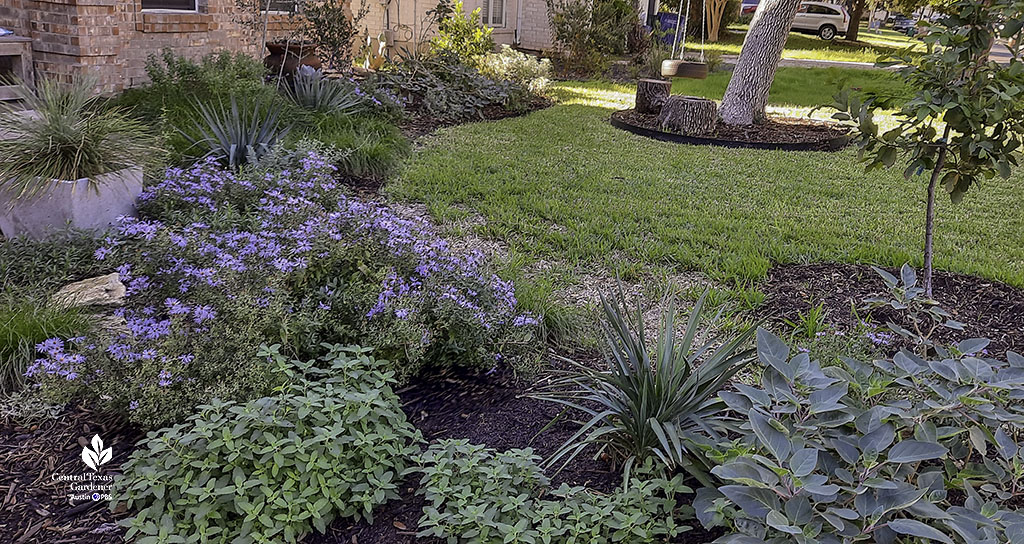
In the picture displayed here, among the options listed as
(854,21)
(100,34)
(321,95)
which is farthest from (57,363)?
(854,21)

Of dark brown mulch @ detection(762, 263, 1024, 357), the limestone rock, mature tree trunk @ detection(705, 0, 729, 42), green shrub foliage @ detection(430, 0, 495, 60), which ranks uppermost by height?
mature tree trunk @ detection(705, 0, 729, 42)

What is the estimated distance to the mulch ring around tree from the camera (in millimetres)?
8188

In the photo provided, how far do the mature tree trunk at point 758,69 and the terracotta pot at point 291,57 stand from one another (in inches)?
199

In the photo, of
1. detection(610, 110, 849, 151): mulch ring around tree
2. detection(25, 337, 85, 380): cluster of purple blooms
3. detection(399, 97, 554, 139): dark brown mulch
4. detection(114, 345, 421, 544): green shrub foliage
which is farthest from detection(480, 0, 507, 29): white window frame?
detection(114, 345, 421, 544): green shrub foliage

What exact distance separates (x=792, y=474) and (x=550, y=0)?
14991 mm

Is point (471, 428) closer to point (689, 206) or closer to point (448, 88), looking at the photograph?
point (689, 206)

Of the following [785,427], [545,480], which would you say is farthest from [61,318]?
[785,427]

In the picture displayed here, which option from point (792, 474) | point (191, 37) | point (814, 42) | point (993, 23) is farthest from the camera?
point (814, 42)

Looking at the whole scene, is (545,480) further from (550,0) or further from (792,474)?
(550,0)

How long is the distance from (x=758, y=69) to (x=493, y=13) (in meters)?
8.19

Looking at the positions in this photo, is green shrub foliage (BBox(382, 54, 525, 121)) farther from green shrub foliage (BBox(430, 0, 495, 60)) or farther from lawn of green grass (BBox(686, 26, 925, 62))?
lawn of green grass (BBox(686, 26, 925, 62))

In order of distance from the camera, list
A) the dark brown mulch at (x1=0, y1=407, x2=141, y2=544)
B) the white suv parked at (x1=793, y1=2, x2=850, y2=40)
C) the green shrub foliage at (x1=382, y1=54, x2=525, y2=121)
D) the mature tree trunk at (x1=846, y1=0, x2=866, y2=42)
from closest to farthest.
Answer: the dark brown mulch at (x1=0, y1=407, x2=141, y2=544)
the green shrub foliage at (x1=382, y1=54, x2=525, y2=121)
the mature tree trunk at (x1=846, y1=0, x2=866, y2=42)
the white suv parked at (x1=793, y1=2, x2=850, y2=40)

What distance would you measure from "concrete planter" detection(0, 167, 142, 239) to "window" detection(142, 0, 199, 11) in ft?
13.8

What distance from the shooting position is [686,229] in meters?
5.19
